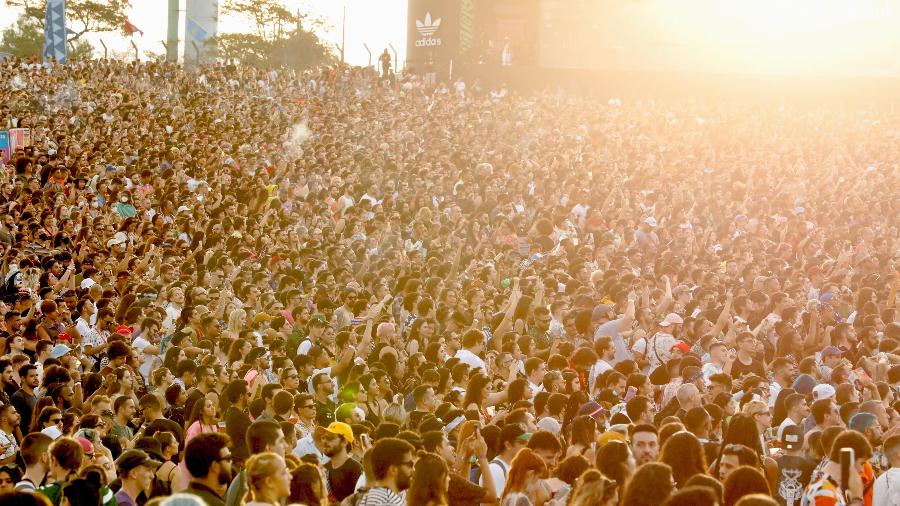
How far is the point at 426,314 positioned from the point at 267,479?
23.3 ft

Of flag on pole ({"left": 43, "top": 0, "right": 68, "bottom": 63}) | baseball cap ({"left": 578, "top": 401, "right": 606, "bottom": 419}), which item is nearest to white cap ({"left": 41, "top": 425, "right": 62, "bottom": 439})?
baseball cap ({"left": 578, "top": 401, "right": 606, "bottom": 419})

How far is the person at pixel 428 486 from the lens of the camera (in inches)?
239

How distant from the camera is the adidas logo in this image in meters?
47.5

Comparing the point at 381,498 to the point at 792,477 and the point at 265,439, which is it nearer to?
the point at 265,439

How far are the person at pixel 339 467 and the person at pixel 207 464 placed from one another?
1.35m

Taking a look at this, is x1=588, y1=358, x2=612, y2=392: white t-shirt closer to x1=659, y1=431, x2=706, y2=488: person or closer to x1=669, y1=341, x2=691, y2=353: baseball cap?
x1=669, y1=341, x2=691, y2=353: baseball cap

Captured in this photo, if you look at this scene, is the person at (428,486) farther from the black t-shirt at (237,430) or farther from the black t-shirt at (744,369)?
the black t-shirt at (744,369)

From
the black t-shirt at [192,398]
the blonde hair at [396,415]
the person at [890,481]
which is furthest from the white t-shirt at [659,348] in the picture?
the black t-shirt at [192,398]

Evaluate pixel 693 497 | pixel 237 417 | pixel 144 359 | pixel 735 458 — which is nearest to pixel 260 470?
pixel 693 497

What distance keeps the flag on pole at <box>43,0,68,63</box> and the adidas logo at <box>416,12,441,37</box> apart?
14412 mm

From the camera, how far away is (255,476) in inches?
226

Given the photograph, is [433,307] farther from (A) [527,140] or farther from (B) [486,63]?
(B) [486,63]

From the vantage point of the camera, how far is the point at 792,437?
825 cm

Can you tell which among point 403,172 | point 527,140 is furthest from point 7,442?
point 527,140
